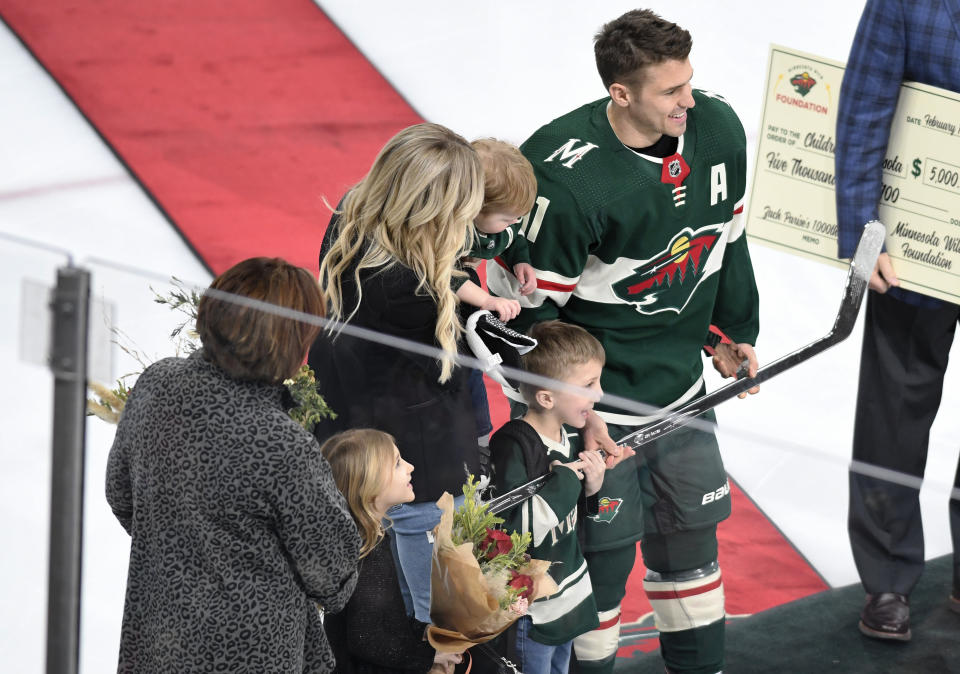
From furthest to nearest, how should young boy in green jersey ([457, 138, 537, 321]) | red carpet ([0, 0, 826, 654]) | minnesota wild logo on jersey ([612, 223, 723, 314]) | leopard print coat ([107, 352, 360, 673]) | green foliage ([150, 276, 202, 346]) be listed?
1. red carpet ([0, 0, 826, 654])
2. minnesota wild logo on jersey ([612, 223, 723, 314])
3. young boy in green jersey ([457, 138, 537, 321])
4. green foliage ([150, 276, 202, 346])
5. leopard print coat ([107, 352, 360, 673])

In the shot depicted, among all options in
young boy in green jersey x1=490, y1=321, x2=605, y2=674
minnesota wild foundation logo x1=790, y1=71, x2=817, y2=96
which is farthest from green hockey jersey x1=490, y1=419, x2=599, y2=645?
minnesota wild foundation logo x1=790, y1=71, x2=817, y2=96

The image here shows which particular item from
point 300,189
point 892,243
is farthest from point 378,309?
point 300,189

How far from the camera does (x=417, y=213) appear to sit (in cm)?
184

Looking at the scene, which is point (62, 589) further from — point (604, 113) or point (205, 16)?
point (205, 16)

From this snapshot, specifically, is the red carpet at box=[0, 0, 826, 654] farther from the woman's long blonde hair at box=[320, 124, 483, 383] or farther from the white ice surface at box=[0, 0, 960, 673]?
the woman's long blonde hair at box=[320, 124, 483, 383]

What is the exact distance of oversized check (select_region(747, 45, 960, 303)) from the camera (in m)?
2.13

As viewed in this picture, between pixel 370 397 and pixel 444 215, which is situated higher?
pixel 444 215

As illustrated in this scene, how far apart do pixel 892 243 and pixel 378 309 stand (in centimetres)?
89

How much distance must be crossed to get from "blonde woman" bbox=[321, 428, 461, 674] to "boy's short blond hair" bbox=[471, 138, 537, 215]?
439 millimetres

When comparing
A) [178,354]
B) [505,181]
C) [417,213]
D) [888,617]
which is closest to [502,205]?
[505,181]

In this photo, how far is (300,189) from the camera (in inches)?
161

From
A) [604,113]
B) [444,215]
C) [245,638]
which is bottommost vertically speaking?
[245,638]

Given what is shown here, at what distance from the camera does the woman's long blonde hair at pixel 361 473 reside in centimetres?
162

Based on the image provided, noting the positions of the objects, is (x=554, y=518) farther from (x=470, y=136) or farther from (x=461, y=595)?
(x=470, y=136)
